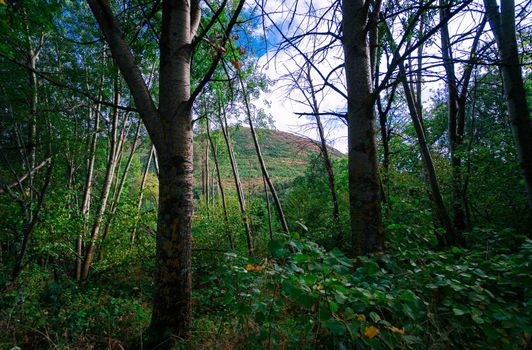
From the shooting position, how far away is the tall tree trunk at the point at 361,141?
202 cm

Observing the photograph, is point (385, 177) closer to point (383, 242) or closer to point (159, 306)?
point (383, 242)

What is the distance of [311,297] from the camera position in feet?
3.80

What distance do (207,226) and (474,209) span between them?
727 centimetres

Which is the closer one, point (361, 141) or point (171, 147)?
point (171, 147)

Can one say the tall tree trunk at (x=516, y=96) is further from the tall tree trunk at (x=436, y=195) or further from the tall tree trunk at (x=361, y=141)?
the tall tree trunk at (x=361, y=141)

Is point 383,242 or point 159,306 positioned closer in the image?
point 159,306

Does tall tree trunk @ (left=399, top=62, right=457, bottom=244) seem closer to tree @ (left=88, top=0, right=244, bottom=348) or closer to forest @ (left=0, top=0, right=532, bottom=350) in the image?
forest @ (left=0, top=0, right=532, bottom=350)

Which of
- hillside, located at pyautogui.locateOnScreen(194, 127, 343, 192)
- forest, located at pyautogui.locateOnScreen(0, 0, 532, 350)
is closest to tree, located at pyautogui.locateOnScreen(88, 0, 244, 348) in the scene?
forest, located at pyautogui.locateOnScreen(0, 0, 532, 350)

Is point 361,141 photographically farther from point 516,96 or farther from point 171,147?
point 516,96

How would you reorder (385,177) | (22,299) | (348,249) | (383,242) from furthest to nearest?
(348,249), (385,177), (22,299), (383,242)

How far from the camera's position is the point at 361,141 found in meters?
2.12

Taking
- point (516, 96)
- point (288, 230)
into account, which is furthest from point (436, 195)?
point (288, 230)

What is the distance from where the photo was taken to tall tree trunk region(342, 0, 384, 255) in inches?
79.6

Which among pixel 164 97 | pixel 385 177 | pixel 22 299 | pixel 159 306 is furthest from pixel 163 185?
pixel 385 177
